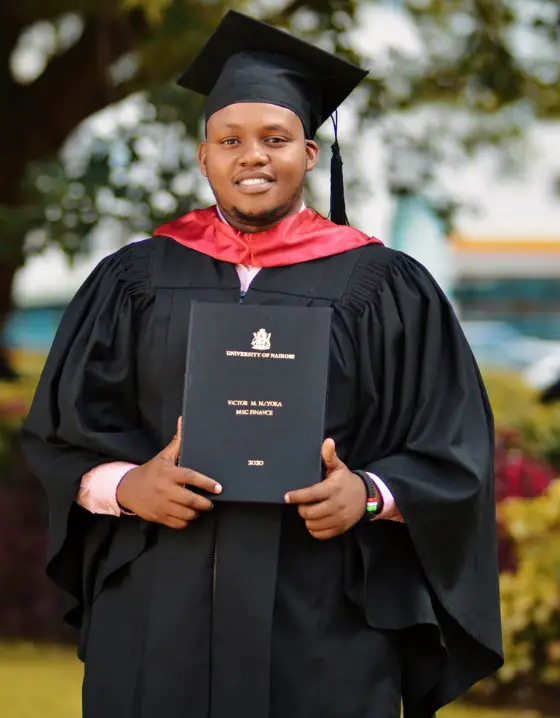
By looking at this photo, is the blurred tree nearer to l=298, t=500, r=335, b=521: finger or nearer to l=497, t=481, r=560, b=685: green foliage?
l=497, t=481, r=560, b=685: green foliage

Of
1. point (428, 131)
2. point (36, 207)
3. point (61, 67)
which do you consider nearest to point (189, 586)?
point (36, 207)

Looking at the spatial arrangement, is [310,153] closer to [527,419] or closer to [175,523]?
[175,523]

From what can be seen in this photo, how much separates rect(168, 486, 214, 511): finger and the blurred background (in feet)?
10.0

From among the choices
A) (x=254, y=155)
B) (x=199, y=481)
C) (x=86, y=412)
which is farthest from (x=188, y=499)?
(x=254, y=155)

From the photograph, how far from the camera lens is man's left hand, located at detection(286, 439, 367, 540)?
8.29ft

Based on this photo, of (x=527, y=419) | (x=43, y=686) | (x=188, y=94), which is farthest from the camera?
(x=527, y=419)

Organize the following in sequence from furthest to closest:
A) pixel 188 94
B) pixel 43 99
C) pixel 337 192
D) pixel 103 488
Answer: pixel 43 99, pixel 188 94, pixel 337 192, pixel 103 488

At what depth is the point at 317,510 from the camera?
2529 mm

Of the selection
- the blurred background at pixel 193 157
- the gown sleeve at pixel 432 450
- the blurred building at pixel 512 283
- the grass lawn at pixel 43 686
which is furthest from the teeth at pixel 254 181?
the blurred building at pixel 512 283

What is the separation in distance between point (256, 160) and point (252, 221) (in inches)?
5.7

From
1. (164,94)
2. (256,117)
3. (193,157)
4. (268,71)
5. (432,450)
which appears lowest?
(432,450)

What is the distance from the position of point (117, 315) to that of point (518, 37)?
4.43 m

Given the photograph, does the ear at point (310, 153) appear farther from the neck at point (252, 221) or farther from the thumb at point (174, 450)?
the thumb at point (174, 450)

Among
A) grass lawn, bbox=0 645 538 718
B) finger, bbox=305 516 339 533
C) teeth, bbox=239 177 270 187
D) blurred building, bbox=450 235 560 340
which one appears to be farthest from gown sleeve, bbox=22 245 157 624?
blurred building, bbox=450 235 560 340
